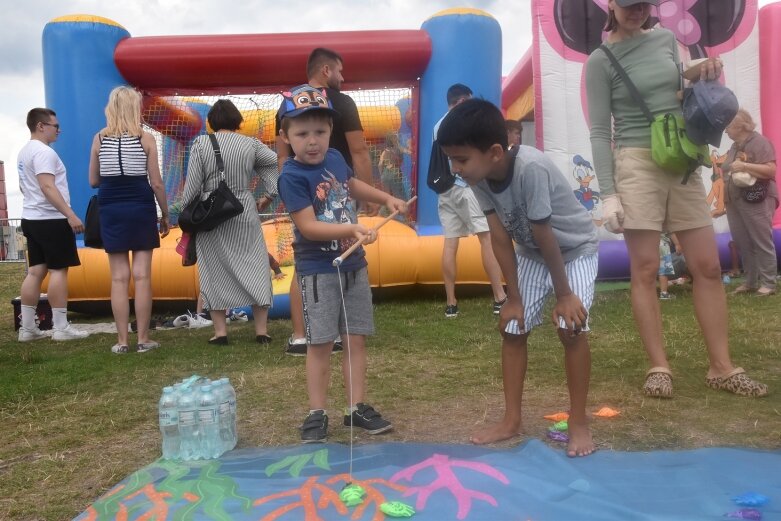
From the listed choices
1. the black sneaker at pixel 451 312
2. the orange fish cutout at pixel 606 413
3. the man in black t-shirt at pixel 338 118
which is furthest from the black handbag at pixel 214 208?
the orange fish cutout at pixel 606 413

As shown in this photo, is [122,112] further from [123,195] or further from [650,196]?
[650,196]

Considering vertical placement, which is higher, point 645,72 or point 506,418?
point 645,72

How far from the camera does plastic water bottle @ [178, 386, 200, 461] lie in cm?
240

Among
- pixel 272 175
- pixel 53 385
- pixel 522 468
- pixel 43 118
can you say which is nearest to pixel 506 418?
pixel 522 468

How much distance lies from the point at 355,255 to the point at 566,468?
3.59 feet

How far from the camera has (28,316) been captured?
5105 mm

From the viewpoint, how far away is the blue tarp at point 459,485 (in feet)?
6.22

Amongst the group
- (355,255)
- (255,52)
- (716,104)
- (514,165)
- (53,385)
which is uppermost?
(255,52)

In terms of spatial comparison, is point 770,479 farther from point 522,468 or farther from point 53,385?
point 53,385

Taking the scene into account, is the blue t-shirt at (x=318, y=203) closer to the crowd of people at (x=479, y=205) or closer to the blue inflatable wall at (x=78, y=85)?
the crowd of people at (x=479, y=205)

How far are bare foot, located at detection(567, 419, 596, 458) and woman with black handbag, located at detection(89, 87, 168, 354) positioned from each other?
297cm

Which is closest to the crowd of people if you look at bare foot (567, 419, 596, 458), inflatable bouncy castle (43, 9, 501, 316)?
bare foot (567, 419, 596, 458)

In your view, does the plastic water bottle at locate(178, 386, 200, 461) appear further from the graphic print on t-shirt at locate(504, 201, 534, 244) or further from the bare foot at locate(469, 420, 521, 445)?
the graphic print on t-shirt at locate(504, 201, 534, 244)

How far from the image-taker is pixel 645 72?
2955mm
